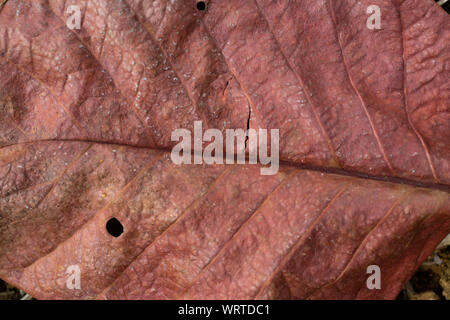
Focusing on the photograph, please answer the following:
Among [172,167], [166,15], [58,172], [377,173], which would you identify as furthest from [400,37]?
[58,172]

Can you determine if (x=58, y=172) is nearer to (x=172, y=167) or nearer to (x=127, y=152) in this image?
(x=127, y=152)

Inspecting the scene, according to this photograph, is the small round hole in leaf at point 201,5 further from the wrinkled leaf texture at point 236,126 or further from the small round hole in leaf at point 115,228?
the small round hole in leaf at point 115,228

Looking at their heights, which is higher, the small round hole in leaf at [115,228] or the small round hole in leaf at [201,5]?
the small round hole in leaf at [201,5]

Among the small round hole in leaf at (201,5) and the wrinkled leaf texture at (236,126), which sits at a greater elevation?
the small round hole in leaf at (201,5)


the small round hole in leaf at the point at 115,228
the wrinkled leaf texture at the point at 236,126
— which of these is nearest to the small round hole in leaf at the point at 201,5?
the wrinkled leaf texture at the point at 236,126

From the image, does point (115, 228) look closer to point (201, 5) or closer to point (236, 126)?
point (236, 126)

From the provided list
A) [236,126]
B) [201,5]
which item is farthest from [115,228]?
[201,5]
